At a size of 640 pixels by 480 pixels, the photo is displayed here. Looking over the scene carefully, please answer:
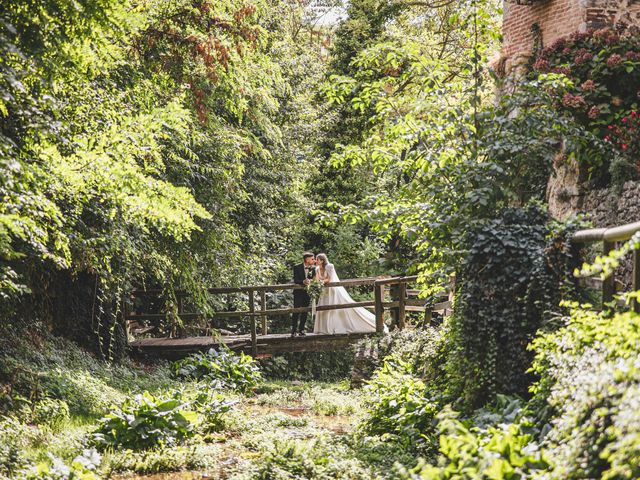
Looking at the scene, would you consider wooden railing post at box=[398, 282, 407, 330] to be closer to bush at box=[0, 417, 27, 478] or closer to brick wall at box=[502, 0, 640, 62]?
brick wall at box=[502, 0, 640, 62]

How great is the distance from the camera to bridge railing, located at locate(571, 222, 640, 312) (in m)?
5.02

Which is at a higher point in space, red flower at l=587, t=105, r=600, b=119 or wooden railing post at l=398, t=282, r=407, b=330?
red flower at l=587, t=105, r=600, b=119

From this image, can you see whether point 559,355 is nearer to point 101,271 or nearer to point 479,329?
point 479,329

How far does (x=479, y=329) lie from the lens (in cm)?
672

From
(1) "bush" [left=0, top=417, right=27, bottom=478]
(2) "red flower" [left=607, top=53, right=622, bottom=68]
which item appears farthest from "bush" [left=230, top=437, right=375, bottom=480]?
(2) "red flower" [left=607, top=53, right=622, bottom=68]

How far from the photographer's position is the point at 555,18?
11789 mm

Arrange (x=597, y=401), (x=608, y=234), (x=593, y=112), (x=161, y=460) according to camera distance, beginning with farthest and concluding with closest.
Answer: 1. (x=593, y=112)
2. (x=161, y=460)
3. (x=608, y=234)
4. (x=597, y=401)

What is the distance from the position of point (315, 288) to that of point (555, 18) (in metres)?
6.59

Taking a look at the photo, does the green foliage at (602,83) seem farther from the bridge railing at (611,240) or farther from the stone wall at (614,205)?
the bridge railing at (611,240)

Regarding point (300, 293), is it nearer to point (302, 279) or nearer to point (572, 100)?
point (302, 279)

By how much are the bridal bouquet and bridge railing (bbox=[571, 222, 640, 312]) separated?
890cm

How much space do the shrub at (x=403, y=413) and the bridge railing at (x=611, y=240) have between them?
7.02 ft

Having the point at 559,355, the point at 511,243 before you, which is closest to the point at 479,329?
the point at 511,243

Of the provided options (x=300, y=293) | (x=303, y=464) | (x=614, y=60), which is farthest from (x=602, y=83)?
(x=300, y=293)
